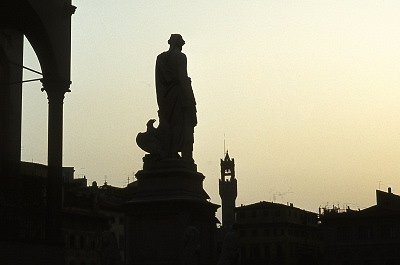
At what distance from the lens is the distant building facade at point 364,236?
83625 millimetres

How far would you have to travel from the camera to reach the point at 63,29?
1944cm

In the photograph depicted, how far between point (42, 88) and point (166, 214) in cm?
489

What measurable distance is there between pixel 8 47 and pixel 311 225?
10205 centimetres


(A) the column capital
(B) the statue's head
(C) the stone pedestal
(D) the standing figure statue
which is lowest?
(C) the stone pedestal

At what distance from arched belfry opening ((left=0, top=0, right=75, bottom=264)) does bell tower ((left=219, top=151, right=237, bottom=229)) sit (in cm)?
5462

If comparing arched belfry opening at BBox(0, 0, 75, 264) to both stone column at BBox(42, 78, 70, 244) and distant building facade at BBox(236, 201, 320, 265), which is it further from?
distant building facade at BBox(236, 201, 320, 265)

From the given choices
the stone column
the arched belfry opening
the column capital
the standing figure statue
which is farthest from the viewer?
the column capital

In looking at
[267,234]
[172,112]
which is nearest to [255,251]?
[267,234]

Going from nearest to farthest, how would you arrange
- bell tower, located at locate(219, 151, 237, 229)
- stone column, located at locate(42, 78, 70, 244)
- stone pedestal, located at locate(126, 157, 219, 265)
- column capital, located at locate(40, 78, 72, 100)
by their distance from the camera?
stone pedestal, located at locate(126, 157, 219, 265)
stone column, located at locate(42, 78, 70, 244)
column capital, located at locate(40, 78, 72, 100)
bell tower, located at locate(219, 151, 237, 229)

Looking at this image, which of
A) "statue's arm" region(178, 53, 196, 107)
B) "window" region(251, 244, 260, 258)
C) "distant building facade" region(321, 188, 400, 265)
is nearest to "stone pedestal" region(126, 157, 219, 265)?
"statue's arm" region(178, 53, 196, 107)

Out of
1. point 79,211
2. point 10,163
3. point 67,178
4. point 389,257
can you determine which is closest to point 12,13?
point 10,163

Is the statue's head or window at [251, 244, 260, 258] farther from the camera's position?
window at [251, 244, 260, 258]

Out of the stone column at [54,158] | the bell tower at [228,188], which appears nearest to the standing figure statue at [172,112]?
the stone column at [54,158]

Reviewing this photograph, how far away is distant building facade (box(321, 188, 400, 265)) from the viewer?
274 feet
